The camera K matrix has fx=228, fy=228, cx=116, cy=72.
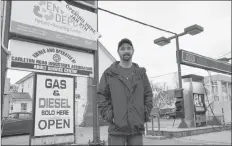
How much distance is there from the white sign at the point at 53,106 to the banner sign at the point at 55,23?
3.72ft

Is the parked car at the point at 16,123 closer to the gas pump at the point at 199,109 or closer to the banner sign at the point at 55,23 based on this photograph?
the banner sign at the point at 55,23

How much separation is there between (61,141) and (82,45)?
2835mm

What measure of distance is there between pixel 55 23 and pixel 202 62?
29.7 feet

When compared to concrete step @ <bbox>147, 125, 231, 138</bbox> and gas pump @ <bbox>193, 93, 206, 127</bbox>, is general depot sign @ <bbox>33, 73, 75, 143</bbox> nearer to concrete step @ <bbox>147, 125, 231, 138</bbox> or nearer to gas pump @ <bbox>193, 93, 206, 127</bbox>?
concrete step @ <bbox>147, 125, 231, 138</bbox>

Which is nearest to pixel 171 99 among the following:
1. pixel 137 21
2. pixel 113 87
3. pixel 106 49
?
pixel 106 49

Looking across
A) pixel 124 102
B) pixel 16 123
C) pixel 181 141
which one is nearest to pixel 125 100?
pixel 124 102

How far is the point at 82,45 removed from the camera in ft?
22.7

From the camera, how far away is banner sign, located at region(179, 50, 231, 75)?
37.2 feet

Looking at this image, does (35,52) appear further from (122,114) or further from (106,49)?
(106,49)

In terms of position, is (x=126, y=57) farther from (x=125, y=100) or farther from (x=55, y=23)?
(x=55, y=23)

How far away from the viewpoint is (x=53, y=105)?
630 centimetres

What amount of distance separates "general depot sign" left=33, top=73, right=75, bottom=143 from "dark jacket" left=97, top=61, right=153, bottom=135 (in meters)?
3.91

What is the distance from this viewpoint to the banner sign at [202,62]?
447 inches

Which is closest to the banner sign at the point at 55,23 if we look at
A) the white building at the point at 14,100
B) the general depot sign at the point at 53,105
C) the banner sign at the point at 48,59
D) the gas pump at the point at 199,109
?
the banner sign at the point at 48,59
